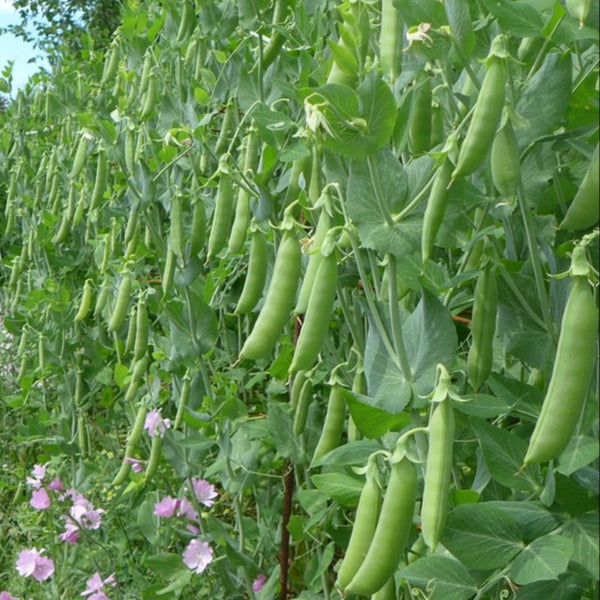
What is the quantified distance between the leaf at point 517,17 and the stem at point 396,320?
1.05 feet

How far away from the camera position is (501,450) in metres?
1.19

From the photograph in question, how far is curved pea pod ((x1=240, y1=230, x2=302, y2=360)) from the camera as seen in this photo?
1.19m

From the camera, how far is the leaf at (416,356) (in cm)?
123

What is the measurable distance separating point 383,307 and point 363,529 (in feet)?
1.12

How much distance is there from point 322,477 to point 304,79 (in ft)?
2.25

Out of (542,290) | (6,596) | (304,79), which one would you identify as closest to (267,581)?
(6,596)

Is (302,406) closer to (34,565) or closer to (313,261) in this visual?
(313,261)

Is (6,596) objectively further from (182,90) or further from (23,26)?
(23,26)

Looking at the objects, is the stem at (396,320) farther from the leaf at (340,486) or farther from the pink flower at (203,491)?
the pink flower at (203,491)

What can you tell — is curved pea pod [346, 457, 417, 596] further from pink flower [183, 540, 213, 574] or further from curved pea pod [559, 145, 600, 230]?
pink flower [183, 540, 213, 574]

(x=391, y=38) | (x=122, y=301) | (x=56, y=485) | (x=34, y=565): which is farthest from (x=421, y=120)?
(x=56, y=485)

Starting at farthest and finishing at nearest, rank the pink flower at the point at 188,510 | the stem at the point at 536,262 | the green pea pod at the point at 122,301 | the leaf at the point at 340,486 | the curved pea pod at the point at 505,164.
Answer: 1. the pink flower at the point at 188,510
2. the green pea pod at the point at 122,301
3. the leaf at the point at 340,486
4. the stem at the point at 536,262
5. the curved pea pod at the point at 505,164

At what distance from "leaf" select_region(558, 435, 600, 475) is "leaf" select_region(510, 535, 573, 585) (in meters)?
0.09

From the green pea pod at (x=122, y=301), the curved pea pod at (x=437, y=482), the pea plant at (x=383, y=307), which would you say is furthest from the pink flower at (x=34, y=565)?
the curved pea pod at (x=437, y=482)
